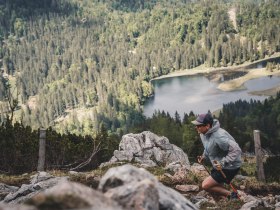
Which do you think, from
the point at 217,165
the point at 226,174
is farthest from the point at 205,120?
the point at 226,174

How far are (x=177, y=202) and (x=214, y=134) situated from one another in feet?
17.0

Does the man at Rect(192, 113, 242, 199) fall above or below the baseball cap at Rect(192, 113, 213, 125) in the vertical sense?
below

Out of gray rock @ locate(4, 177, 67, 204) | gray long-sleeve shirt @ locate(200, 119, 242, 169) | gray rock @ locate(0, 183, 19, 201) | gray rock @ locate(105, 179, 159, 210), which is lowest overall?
gray rock @ locate(0, 183, 19, 201)

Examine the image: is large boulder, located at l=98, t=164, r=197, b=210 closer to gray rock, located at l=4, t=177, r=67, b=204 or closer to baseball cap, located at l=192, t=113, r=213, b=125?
baseball cap, located at l=192, t=113, r=213, b=125

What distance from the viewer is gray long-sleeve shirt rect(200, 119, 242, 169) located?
12.0 m

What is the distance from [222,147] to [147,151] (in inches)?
894

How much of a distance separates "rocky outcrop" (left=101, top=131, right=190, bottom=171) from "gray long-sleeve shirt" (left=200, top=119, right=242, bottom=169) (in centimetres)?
1687

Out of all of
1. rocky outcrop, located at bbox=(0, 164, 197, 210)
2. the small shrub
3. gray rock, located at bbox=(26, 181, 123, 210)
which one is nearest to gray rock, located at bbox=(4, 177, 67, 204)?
rocky outcrop, located at bbox=(0, 164, 197, 210)

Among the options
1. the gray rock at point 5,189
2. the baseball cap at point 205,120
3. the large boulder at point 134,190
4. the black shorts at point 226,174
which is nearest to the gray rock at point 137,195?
the large boulder at point 134,190

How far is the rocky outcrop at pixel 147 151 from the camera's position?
30802 millimetres

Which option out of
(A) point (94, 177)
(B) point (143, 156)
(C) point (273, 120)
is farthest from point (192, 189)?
(C) point (273, 120)

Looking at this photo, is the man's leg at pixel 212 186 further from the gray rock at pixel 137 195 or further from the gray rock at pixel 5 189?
the gray rock at pixel 5 189

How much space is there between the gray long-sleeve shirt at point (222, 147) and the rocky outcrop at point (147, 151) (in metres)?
16.9

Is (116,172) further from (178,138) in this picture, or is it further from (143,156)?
(178,138)
